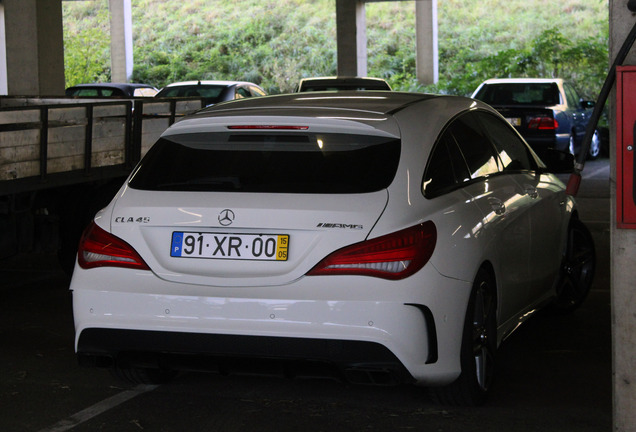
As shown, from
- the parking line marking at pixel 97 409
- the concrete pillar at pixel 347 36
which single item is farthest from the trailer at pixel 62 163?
the concrete pillar at pixel 347 36

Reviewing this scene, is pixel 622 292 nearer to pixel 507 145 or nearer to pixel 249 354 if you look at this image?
pixel 249 354

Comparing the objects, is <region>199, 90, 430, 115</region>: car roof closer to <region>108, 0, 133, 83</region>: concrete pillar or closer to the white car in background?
the white car in background

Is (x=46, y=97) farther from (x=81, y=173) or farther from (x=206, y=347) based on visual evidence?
(x=206, y=347)

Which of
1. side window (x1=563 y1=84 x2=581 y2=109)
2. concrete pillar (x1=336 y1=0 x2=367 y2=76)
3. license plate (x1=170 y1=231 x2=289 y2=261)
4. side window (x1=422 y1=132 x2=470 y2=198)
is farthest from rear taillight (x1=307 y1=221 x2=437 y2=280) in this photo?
concrete pillar (x1=336 y1=0 x2=367 y2=76)

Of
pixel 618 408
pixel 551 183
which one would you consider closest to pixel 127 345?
pixel 618 408

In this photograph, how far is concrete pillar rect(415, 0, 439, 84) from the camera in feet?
129

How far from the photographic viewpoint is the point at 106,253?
5.00m

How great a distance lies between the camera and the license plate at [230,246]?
187 inches

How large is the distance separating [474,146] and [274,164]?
4.36ft

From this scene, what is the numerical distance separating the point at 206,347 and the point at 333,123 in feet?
3.89

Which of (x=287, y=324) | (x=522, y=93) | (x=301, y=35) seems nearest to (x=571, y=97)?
A: (x=522, y=93)

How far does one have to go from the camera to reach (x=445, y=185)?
17.2ft

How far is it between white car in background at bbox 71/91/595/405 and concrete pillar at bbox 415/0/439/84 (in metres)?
34.4

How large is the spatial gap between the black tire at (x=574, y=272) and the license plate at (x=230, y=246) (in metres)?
3.10
